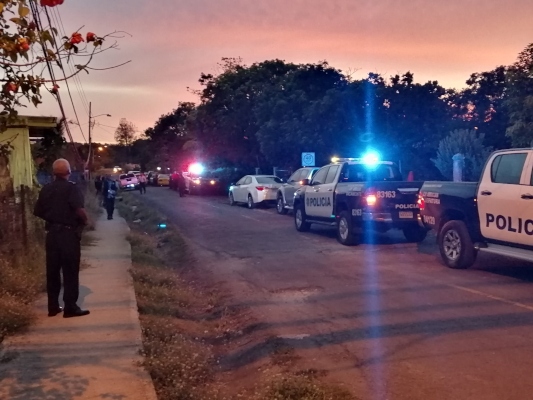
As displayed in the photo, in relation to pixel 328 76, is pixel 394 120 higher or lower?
lower

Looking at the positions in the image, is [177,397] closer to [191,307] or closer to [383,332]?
[383,332]

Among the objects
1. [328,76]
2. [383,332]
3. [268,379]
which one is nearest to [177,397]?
[268,379]

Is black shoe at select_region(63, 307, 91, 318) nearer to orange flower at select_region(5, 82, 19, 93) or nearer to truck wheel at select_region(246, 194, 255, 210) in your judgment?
orange flower at select_region(5, 82, 19, 93)

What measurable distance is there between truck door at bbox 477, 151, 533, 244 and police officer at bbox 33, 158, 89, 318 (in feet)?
20.3

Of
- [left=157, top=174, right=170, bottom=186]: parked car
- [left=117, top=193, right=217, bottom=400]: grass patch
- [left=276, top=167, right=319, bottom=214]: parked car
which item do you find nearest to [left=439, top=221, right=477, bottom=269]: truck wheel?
[left=117, top=193, right=217, bottom=400]: grass patch

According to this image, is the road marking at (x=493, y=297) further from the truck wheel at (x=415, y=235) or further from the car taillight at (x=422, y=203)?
the truck wheel at (x=415, y=235)

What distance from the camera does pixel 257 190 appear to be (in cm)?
2880

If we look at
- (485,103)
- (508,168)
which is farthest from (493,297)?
(485,103)

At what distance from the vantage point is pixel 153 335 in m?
7.62

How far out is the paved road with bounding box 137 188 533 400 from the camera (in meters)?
6.08

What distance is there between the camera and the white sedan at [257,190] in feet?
94.3

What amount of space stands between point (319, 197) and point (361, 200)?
7.52 feet

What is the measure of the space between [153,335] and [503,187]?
589cm

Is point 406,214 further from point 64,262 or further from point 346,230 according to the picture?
point 64,262
